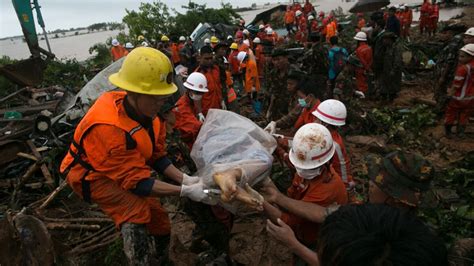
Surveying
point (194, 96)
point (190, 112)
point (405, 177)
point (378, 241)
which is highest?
point (378, 241)

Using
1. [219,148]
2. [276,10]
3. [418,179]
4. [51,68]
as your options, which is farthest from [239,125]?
[276,10]

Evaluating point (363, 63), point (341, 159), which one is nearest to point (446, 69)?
point (363, 63)

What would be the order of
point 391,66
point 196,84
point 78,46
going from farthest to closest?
point 78,46, point 391,66, point 196,84

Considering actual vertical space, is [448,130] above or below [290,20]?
below

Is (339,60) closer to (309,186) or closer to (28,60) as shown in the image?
(309,186)

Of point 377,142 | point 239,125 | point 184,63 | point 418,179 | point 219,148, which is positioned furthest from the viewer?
point 184,63

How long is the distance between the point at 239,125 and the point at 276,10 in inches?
975

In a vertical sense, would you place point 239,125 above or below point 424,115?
above

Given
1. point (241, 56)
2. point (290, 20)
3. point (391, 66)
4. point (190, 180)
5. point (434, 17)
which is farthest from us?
point (290, 20)

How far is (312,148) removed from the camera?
227 centimetres

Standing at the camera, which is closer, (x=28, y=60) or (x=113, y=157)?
(x=113, y=157)

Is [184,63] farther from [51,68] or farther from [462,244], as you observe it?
[462,244]

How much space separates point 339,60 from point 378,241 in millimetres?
7493

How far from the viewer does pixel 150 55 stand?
7.45ft
